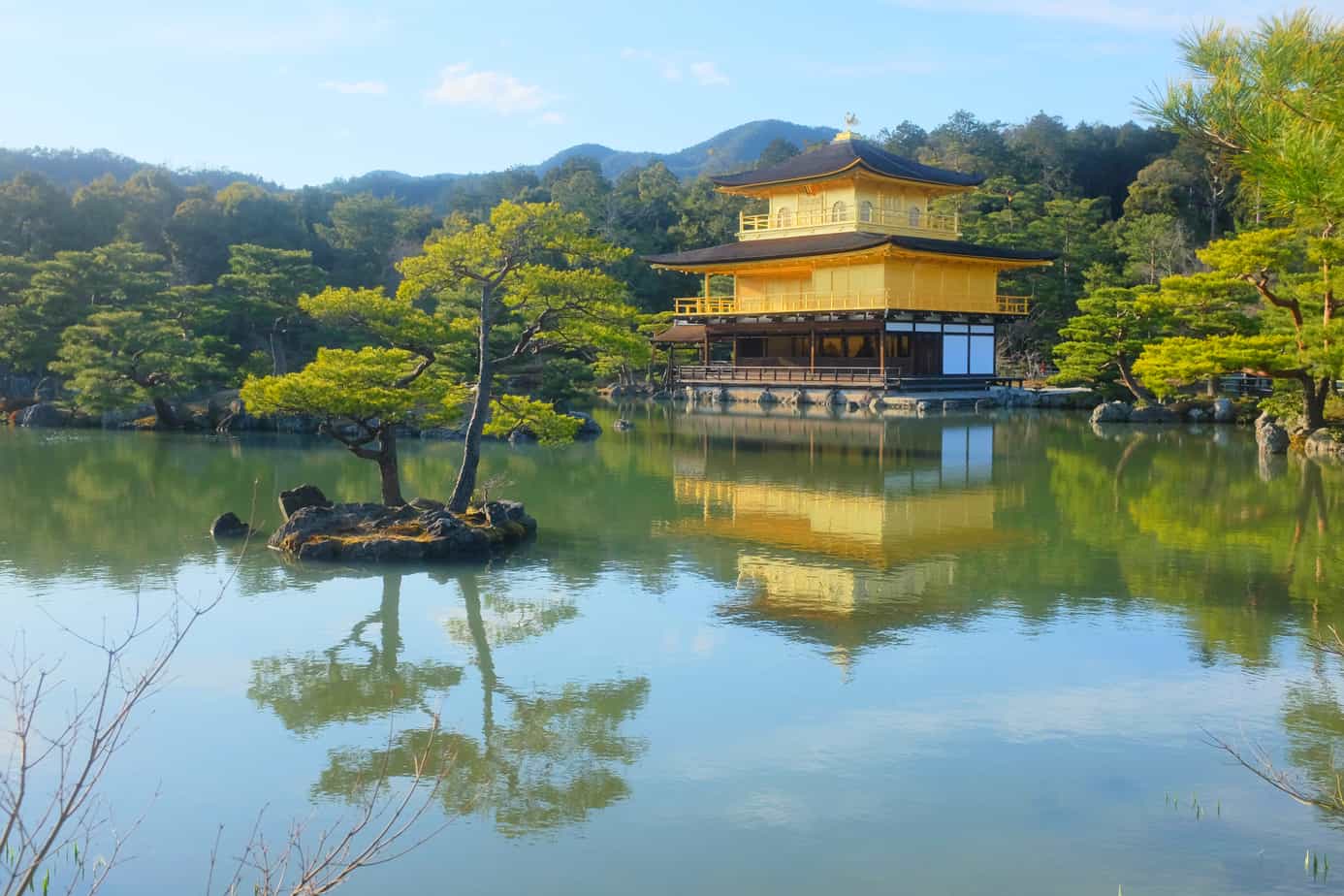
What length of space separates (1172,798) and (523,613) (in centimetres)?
485

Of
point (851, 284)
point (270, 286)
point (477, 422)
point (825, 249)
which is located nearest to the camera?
point (477, 422)

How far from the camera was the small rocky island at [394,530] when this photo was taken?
34.6 ft

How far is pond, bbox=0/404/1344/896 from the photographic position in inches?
192

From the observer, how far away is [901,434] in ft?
74.1

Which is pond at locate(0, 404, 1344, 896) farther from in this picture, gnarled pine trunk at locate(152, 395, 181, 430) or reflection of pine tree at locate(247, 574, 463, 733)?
gnarled pine trunk at locate(152, 395, 181, 430)

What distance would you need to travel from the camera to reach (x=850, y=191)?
3278 centimetres

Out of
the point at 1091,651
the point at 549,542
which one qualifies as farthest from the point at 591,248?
the point at 1091,651

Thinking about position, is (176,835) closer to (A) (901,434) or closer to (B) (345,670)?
(B) (345,670)

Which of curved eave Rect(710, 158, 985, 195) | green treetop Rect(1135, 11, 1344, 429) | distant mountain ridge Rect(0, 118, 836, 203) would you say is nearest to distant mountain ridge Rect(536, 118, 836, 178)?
distant mountain ridge Rect(0, 118, 836, 203)

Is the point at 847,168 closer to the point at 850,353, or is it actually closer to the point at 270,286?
the point at 850,353

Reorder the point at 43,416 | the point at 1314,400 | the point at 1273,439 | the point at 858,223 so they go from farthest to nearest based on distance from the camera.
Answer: the point at 858,223 → the point at 43,416 → the point at 1314,400 → the point at 1273,439

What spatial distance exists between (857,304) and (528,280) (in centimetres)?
2091

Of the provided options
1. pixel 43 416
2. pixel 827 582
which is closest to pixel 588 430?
pixel 43 416

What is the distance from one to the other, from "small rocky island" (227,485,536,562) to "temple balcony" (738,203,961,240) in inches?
911
